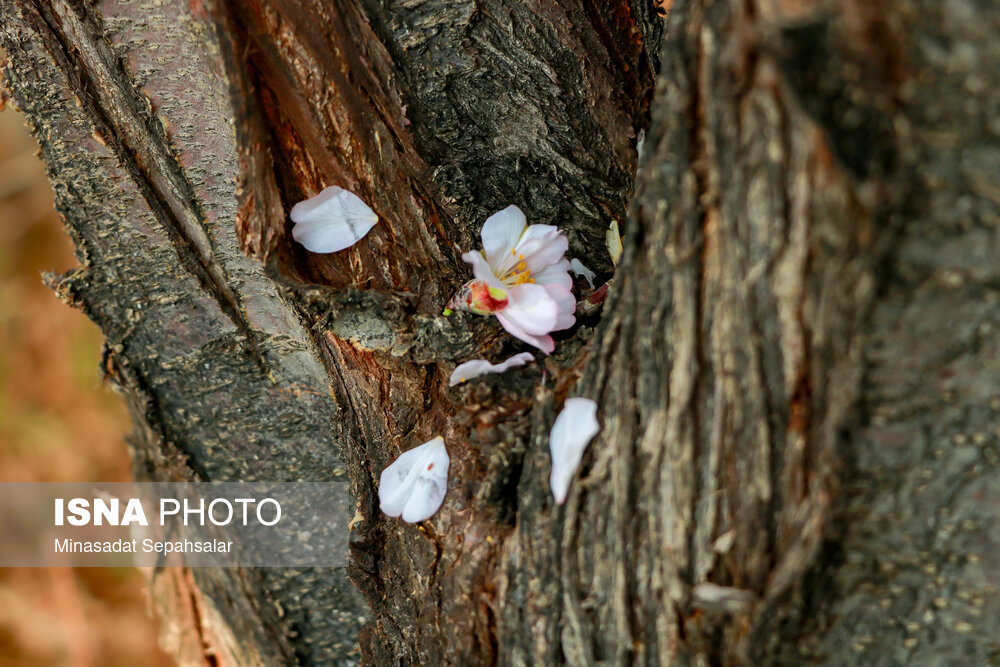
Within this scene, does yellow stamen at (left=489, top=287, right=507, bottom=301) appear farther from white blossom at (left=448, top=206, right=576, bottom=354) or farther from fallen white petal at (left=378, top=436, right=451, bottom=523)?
fallen white petal at (left=378, top=436, right=451, bottom=523)

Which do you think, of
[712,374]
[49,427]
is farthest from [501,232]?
[49,427]

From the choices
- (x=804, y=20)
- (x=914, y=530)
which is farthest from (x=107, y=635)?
(x=804, y=20)

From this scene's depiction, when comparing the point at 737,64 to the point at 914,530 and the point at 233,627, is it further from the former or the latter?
the point at 233,627

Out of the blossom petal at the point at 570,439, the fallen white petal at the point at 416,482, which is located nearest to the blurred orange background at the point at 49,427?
the fallen white petal at the point at 416,482

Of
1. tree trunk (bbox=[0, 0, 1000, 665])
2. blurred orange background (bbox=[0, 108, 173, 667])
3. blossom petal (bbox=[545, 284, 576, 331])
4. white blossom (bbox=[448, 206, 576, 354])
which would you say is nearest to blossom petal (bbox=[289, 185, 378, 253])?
tree trunk (bbox=[0, 0, 1000, 665])

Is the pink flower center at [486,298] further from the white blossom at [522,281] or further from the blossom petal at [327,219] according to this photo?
the blossom petal at [327,219]

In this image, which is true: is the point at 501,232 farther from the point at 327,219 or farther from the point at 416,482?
the point at 416,482
